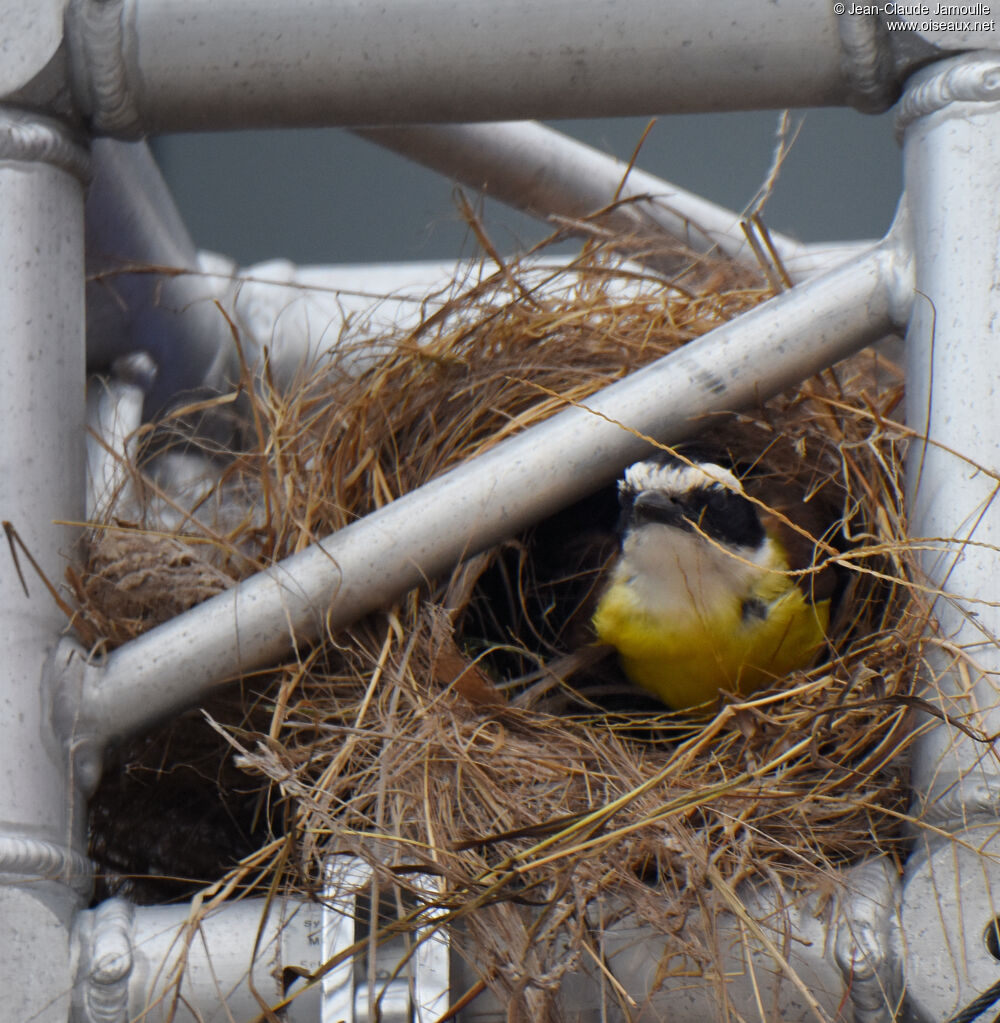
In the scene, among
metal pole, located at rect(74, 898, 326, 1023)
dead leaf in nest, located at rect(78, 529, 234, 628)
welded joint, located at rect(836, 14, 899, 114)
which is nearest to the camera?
metal pole, located at rect(74, 898, 326, 1023)

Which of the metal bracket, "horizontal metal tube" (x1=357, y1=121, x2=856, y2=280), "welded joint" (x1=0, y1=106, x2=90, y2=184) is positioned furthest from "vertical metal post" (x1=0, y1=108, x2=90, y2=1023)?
"horizontal metal tube" (x1=357, y1=121, x2=856, y2=280)

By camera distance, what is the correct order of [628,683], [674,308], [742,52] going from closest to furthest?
[742,52] → [674,308] → [628,683]

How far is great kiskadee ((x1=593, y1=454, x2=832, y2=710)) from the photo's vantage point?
2.01 m

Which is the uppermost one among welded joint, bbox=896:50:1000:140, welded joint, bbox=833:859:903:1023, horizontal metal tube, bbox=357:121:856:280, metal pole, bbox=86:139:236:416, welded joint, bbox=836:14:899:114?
horizontal metal tube, bbox=357:121:856:280

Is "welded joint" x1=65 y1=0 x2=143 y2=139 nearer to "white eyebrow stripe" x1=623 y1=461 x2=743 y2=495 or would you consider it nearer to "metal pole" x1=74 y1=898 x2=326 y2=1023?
"white eyebrow stripe" x1=623 y1=461 x2=743 y2=495

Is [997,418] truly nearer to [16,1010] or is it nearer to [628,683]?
[628,683]

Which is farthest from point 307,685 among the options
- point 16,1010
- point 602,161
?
point 602,161

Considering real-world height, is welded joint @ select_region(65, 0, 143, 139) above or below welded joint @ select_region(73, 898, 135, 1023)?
above

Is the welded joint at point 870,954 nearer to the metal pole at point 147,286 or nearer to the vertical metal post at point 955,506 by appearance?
the vertical metal post at point 955,506

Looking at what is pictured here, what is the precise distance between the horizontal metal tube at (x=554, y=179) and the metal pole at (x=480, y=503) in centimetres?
62

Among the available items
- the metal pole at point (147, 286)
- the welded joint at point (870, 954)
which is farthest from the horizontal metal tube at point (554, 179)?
the welded joint at point (870, 954)

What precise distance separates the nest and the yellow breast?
62 millimetres

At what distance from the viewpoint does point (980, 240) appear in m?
1.53

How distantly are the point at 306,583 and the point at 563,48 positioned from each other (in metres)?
0.70
